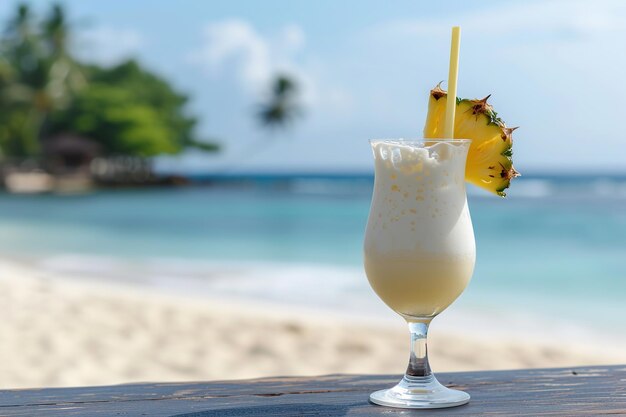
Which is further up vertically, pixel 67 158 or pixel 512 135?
pixel 512 135

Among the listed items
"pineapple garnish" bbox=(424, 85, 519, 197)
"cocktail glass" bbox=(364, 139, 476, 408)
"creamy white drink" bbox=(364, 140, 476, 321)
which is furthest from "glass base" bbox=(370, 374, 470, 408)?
"pineapple garnish" bbox=(424, 85, 519, 197)

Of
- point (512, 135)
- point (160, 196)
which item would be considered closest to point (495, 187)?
point (512, 135)

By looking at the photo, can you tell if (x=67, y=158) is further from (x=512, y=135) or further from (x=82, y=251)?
(x=512, y=135)

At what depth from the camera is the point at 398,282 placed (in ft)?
4.38

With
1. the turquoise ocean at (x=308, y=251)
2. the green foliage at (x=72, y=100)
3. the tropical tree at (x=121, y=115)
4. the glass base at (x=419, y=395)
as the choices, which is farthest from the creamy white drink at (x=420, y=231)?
the tropical tree at (x=121, y=115)

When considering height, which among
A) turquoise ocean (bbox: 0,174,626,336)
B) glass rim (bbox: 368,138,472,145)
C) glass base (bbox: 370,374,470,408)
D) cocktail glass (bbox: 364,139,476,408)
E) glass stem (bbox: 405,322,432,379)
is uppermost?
glass rim (bbox: 368,138,472,145)

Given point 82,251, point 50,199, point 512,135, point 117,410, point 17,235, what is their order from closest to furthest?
1. point 117,410
2. point 512,135
3. point 82,251
4. point 17,235
5. point 50,199

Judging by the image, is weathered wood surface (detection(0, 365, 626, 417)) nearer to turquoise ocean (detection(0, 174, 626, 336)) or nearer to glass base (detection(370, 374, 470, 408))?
glass base (detection(370, 374, 470, 408))

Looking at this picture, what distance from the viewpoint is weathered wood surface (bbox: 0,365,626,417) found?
1244 mm

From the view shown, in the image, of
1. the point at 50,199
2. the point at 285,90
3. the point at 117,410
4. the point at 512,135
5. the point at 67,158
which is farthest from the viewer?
the point at 285,90

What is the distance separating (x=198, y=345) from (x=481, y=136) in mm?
4624

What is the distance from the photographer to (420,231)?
1.34 metres

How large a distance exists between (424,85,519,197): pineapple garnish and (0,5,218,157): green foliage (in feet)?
107

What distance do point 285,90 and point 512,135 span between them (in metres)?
41.4
